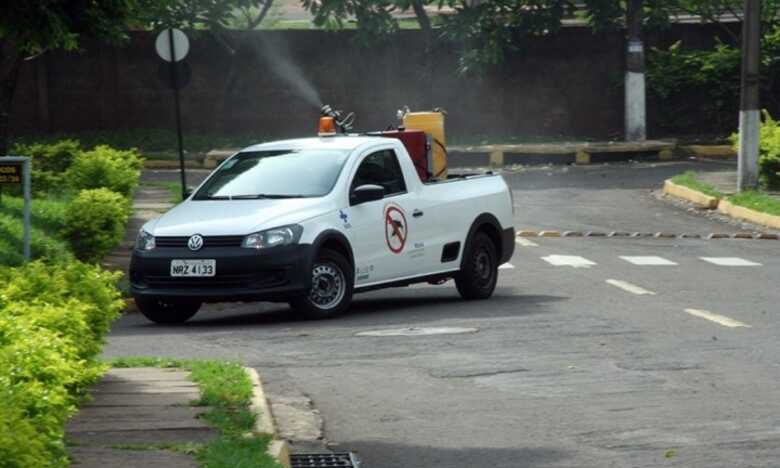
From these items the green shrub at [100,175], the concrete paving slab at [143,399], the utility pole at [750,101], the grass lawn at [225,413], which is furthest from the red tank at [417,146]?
the utility pole at [750,101]

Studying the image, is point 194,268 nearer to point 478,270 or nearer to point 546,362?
point 478,270

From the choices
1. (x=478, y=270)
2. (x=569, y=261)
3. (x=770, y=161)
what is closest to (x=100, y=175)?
(x=569, y=261)

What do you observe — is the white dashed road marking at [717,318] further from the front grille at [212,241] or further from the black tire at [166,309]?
the black tire at [166,309]

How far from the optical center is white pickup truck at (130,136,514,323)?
53.3 ft

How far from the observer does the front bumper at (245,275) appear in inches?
635

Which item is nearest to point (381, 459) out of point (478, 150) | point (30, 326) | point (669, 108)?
point (30, 326)

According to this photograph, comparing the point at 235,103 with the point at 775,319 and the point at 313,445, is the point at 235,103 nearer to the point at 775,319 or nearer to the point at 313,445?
the point at 775,319

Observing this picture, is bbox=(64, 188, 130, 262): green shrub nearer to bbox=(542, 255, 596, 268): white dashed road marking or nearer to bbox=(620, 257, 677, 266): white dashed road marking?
bbox=(542, 255, 596, 268): white dashed road marking

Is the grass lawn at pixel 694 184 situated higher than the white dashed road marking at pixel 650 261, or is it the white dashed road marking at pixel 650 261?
the white dashed road marking at pixel 650 261

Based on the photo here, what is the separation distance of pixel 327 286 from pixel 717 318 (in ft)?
11.2

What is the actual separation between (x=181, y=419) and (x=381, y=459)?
102 cm

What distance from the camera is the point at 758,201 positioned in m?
29.7

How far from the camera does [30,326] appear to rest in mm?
8648

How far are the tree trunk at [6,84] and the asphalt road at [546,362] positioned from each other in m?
7.52
